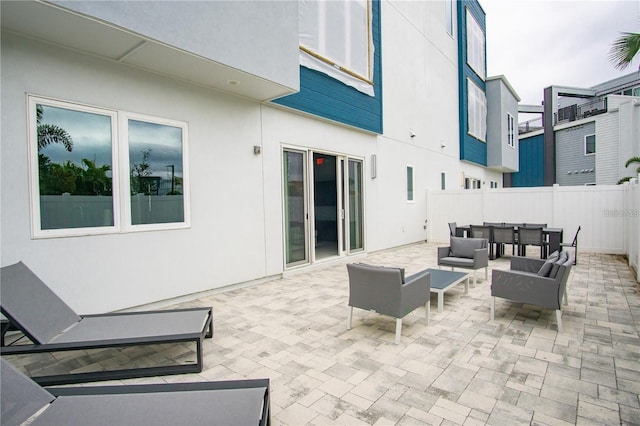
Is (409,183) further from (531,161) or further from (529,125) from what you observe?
(529,125)

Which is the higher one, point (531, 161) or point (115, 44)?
point (531, 161)

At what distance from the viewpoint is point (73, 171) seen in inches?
165

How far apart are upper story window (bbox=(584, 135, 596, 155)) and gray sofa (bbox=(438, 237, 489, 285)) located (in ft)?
56.4

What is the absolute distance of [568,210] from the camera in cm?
952

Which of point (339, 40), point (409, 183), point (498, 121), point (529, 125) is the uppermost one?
point (529, 125)

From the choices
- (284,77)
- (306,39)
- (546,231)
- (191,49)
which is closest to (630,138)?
(546,231)

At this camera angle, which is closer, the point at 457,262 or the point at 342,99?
the point at 457,262

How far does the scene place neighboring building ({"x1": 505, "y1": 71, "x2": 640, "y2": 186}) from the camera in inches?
605

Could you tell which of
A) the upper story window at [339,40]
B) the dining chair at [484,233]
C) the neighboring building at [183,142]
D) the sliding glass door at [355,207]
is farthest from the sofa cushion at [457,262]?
the upper story window at [339,40]

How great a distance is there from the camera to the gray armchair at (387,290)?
352 cm

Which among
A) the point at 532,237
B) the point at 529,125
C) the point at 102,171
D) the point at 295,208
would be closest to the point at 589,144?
the point at 529,125

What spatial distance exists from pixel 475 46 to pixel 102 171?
18.6 meters

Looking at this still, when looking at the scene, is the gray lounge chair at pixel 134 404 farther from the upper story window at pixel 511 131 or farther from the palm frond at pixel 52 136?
the upper story window at pixel 511 131

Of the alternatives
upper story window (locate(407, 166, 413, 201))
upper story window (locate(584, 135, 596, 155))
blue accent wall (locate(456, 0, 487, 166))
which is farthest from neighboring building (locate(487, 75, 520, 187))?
upper story window (locate(407, 166, 413, 201))
